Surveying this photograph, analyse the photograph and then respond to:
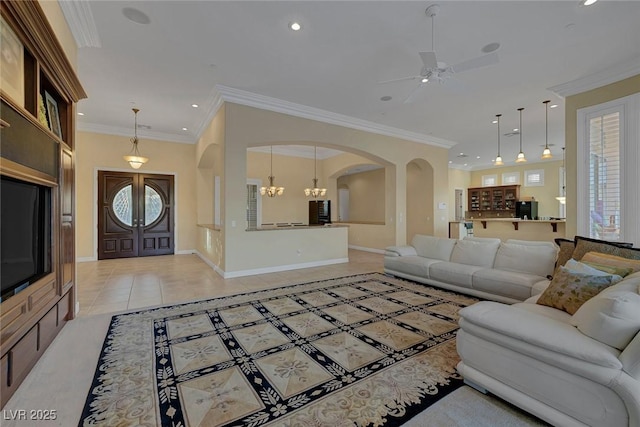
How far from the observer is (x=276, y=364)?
91.2 inches

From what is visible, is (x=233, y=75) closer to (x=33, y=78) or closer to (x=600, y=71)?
(x=33, y=78)

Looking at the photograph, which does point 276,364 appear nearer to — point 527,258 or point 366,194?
point 527,258

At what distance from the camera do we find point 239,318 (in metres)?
3.28

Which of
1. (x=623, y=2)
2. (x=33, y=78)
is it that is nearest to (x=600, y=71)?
(x=623, y=2)

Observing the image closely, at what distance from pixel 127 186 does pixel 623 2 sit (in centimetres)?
981

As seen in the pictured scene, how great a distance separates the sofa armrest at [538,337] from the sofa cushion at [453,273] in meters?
2.21

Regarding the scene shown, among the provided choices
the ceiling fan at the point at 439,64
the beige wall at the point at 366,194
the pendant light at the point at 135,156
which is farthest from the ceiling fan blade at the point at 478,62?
the beige wall at the point at 366,194

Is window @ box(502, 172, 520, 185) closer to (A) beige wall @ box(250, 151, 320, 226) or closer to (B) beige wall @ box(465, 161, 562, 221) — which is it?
(B) beige wall @ box(465, 161, 562, 221)

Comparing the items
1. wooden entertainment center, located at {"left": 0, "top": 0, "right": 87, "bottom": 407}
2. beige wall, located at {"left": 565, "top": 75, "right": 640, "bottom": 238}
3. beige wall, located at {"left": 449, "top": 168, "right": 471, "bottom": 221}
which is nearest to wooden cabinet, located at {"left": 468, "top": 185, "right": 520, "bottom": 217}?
beige wall, located at {"left": 449, "top": 168, "right": 471, "bottom": 221}

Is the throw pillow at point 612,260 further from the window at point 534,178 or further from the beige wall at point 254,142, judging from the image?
the window at point 534,178

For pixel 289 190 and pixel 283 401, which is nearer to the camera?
pixel 283 401

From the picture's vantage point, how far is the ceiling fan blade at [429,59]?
9.92ft

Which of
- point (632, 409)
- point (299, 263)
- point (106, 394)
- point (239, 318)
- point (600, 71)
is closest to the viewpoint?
point (632, 409)

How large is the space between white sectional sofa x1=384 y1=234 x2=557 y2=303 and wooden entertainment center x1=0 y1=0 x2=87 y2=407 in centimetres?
474
